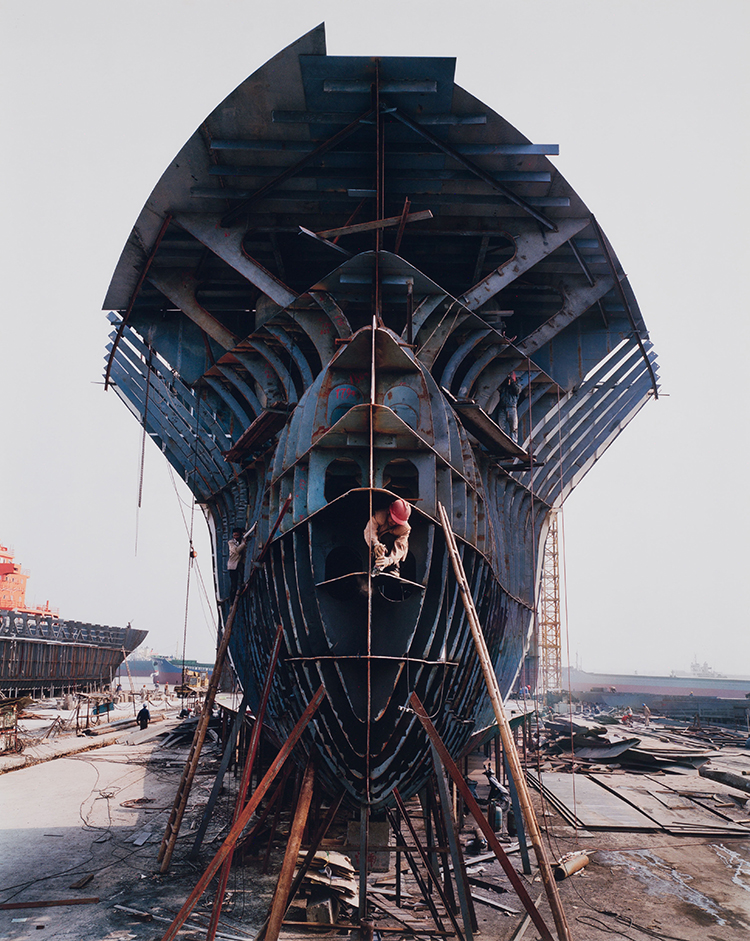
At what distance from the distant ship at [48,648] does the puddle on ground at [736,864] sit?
28.8 meters

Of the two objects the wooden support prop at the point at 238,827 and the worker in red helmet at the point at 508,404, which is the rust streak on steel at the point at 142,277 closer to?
the worker in red helmet at the point at 508,404

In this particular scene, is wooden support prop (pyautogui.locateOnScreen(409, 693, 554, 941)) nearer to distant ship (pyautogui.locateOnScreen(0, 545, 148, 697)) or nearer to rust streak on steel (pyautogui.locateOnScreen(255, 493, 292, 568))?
rust streak on steel (pyautogui.locateOnScreen(255, 493, 292, 568))

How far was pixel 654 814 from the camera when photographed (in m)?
15.3

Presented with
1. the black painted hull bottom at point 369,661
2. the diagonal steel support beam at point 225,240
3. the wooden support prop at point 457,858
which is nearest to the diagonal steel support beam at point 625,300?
the diagonal steel support beam at point 225,240

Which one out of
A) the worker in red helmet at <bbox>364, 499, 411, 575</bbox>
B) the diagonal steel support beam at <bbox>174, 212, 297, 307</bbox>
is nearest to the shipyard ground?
the worker in red helmet at <bbox>364, 499, 411, 575</bbox>

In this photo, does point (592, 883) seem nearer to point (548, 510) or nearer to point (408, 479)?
point (408, 479)

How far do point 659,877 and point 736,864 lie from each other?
2080 millimetres

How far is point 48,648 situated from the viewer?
116 ft

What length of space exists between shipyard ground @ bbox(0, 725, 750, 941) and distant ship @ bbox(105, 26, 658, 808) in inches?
102

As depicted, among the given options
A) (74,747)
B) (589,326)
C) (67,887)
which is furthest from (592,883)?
(74,747)

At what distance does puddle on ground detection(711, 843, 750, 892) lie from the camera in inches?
428

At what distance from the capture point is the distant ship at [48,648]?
3212 cm

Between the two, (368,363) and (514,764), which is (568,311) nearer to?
(368,363)

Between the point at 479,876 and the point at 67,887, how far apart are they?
243 inches
